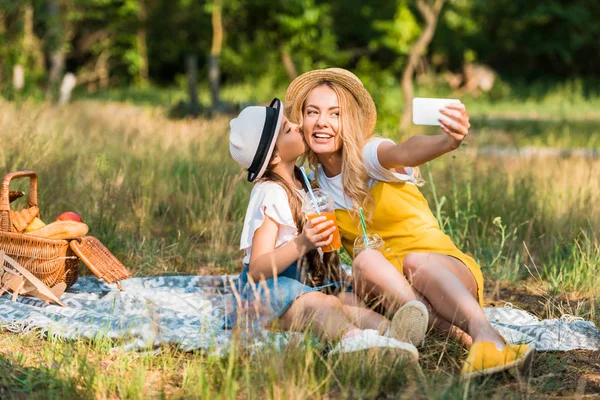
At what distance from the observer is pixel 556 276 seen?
170 inches

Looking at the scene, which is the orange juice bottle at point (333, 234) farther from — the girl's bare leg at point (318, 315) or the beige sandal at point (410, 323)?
the beige sandal at point (410, 323)

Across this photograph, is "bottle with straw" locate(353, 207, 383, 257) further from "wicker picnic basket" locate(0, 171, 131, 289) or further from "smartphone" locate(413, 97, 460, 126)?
"wicker picnic basket" locate(0, 171, 131, 289)

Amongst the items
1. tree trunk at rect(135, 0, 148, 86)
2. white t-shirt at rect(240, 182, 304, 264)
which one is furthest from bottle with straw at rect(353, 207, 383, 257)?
tree trunk at rect(135, 0, 148, 86)

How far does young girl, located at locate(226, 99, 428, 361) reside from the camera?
3.12m

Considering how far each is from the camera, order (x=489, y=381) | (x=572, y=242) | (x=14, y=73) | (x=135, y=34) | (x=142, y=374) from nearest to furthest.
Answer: (x=142, y=374) → (x=489, y=381) → (x=572, y=242) → (x=14, y=73) → (x=135, y=34)

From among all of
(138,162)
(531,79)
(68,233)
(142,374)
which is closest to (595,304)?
(142,374)

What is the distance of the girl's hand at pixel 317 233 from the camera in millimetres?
3100

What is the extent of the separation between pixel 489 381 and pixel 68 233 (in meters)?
2.03

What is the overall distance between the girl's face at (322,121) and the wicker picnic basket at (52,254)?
1.13 metres

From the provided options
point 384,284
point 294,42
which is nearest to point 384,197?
point 384,284

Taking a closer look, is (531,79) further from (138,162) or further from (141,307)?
(141,307)

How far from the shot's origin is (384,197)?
3.49m

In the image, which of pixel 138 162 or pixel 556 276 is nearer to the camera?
pixel 556 276

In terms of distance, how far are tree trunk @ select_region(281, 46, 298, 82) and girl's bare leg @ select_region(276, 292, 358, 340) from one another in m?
13.4
